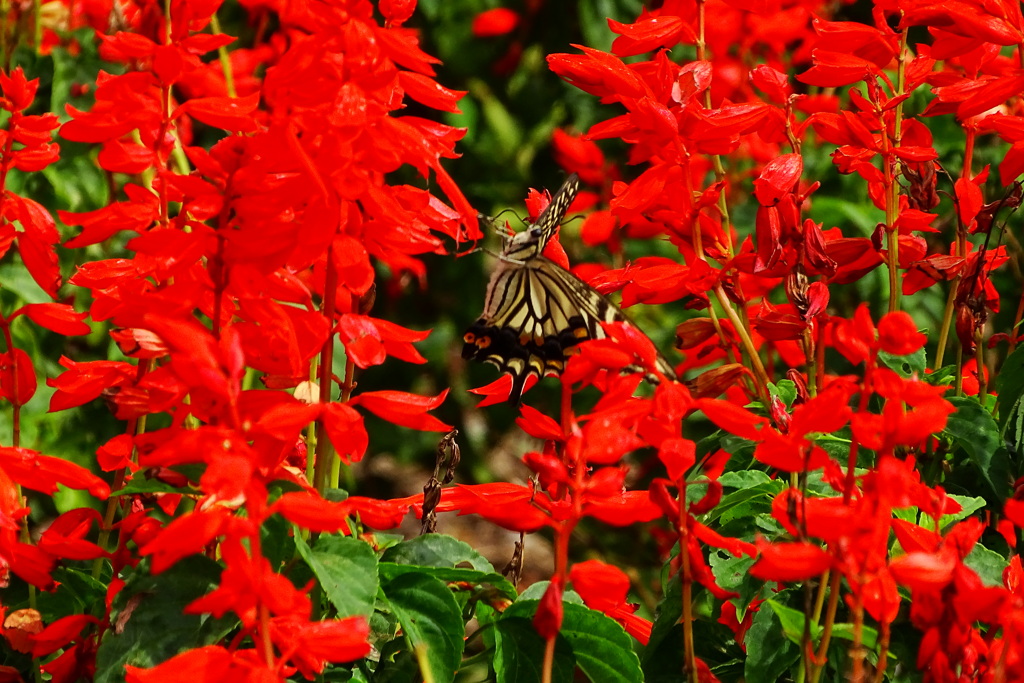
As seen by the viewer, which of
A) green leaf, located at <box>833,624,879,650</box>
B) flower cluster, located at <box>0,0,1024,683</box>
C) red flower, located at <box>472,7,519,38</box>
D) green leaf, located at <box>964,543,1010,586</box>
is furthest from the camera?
red flower, located at <box>472,7,519,38</box>

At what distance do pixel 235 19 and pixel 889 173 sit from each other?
10.7ft

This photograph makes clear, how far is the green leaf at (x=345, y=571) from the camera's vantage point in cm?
93

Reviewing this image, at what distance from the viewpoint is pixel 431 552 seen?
1.15m

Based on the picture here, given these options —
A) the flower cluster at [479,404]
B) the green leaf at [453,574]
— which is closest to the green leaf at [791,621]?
the flower cluster at [479,404]

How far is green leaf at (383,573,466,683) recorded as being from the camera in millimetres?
1051

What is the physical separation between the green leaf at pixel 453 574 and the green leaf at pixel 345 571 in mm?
108

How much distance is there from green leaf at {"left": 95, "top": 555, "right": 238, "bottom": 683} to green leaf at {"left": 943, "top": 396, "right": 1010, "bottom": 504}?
78 centimetres

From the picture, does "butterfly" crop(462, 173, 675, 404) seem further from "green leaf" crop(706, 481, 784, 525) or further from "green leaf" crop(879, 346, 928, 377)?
"green leaf" crop(879, 346, 928, 377)

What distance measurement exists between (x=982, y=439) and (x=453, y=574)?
58 centimetres

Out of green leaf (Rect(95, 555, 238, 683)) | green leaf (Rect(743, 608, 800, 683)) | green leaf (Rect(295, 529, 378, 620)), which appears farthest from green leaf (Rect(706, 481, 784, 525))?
green leaf (Rect(95, 555, 238, 683))

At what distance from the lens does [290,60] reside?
98 centimetres

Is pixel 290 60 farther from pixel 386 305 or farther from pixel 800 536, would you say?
pixel 386 305

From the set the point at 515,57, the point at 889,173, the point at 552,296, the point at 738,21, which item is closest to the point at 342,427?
the point at 552,296

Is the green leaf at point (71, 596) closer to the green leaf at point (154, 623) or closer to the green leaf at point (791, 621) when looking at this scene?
the green leaf at point (154, 623)
